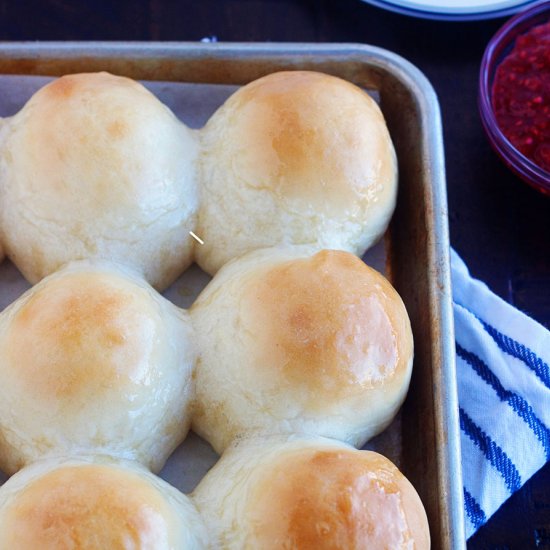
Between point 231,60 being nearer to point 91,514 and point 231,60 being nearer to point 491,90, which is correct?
point 491,90

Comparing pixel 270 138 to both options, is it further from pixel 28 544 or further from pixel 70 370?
pixel 28 544

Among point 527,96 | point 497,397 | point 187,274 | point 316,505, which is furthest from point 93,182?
point 527,96

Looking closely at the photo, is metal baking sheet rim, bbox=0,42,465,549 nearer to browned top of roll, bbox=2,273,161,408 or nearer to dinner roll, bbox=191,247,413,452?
dinner roll, bbox=191,247,413,452

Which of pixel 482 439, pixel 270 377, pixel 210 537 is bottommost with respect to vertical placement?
pixel 482 439

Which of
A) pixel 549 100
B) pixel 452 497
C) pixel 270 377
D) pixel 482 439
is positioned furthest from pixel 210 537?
pixel 549 100

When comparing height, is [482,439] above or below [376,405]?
below

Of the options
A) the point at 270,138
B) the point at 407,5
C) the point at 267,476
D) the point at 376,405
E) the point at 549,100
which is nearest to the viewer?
the point at 267,476
